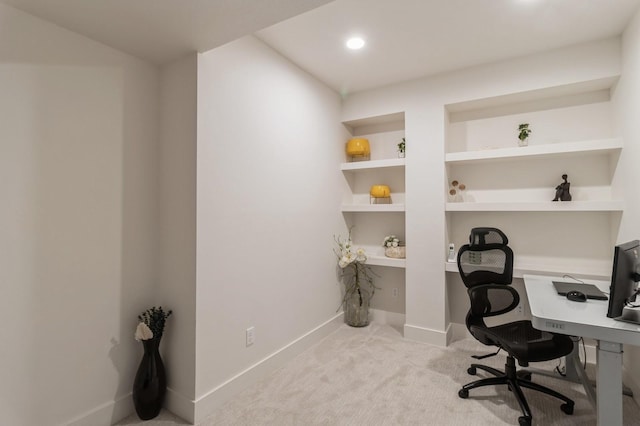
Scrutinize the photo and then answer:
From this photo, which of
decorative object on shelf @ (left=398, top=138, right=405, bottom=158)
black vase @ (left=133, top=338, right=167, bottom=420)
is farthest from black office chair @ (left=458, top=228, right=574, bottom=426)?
black vase @ (left=133, top=338, right=167, bottom=420)

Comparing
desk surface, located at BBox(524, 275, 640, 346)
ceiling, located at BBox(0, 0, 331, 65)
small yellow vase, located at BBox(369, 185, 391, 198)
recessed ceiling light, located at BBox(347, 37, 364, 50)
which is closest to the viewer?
desk surface, located at BBox(524, 275, 640, 346)

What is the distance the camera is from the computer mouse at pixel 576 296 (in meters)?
1.93

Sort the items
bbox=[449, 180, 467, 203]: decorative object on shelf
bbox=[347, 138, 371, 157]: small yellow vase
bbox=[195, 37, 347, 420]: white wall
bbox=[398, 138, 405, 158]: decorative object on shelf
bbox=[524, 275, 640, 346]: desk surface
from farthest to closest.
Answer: bbox=[347, 138, 371, 157]: small yellow vase → bbox=[398, 138, 405, 158]: decorative object on shelf → bbox=[449, 180, 467, 203]: decorative object on shelf → bbox=[195, 37, 347, 420]: white wall → bbox=[524, 275, 640, 346]: desk surface

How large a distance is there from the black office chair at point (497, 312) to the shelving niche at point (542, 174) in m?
0.59

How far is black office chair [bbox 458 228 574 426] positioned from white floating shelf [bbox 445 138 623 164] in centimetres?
84

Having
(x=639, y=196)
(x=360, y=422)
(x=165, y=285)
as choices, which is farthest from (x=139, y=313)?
(x=639, y=196)

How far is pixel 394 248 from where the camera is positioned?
3449mm

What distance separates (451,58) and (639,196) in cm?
173

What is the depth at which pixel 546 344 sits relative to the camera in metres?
1.91

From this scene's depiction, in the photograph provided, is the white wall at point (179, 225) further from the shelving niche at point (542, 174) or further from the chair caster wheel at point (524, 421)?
the shelving niche at point (542, 174)

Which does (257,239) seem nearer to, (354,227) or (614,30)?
(354,227)

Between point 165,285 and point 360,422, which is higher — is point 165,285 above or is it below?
above

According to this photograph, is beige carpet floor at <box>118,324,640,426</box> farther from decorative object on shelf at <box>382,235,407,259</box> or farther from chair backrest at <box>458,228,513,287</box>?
decorative object on shelf at <box>382,235,407,259</box>

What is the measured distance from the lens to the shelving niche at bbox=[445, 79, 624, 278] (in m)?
2.68
